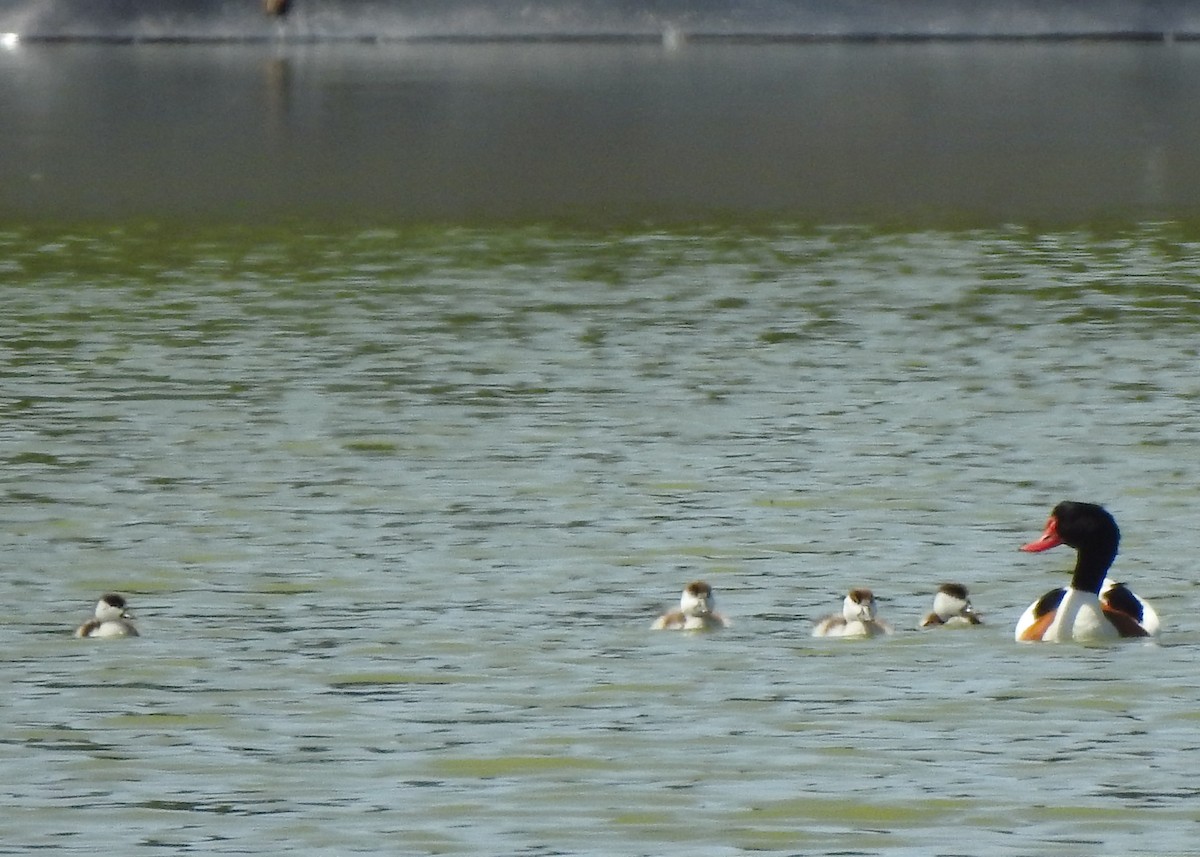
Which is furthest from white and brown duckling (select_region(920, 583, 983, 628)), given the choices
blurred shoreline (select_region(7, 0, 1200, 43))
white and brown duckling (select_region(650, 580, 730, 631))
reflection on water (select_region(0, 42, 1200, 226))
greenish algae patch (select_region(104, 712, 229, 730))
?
blurred shoreline (select_region(7, 0, 1200, 43))

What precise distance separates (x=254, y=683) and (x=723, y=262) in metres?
18.3

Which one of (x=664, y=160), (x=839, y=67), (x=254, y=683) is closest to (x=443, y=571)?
(x=254, y=683)

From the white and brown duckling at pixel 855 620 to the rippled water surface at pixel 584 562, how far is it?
81mm

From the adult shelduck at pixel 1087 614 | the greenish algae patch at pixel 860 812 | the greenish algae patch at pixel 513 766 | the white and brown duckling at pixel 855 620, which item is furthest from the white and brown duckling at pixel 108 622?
the adult shelduck at pixel 1087 614

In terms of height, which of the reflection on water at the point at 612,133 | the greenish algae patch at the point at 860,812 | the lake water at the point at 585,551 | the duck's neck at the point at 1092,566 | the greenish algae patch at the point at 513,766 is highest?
the duck's neck at the point at 1092,566

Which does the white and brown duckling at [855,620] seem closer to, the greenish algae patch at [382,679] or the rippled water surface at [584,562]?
the rippled water surface at [584,562]

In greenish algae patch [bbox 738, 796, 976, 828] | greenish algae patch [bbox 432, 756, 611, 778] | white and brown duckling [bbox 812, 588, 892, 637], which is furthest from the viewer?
white and brown duckling [bbox 812, 588, 892, 637]

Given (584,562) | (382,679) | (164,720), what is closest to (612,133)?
(584,562)

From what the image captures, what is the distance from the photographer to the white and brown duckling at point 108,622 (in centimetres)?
1339

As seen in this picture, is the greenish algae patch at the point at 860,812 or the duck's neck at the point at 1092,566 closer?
the greenish algae patch at the point at 860,812

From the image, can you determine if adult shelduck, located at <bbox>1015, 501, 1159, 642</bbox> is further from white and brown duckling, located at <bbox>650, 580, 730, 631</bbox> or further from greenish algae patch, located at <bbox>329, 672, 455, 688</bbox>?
greenish algae patch, located at <bbox>329, 672, 455, 688</bbox>

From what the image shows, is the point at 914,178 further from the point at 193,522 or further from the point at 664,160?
the point at 193,522

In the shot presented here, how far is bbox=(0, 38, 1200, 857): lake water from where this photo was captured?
11094 mm

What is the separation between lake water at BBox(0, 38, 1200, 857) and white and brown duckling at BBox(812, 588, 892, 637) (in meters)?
0.19
